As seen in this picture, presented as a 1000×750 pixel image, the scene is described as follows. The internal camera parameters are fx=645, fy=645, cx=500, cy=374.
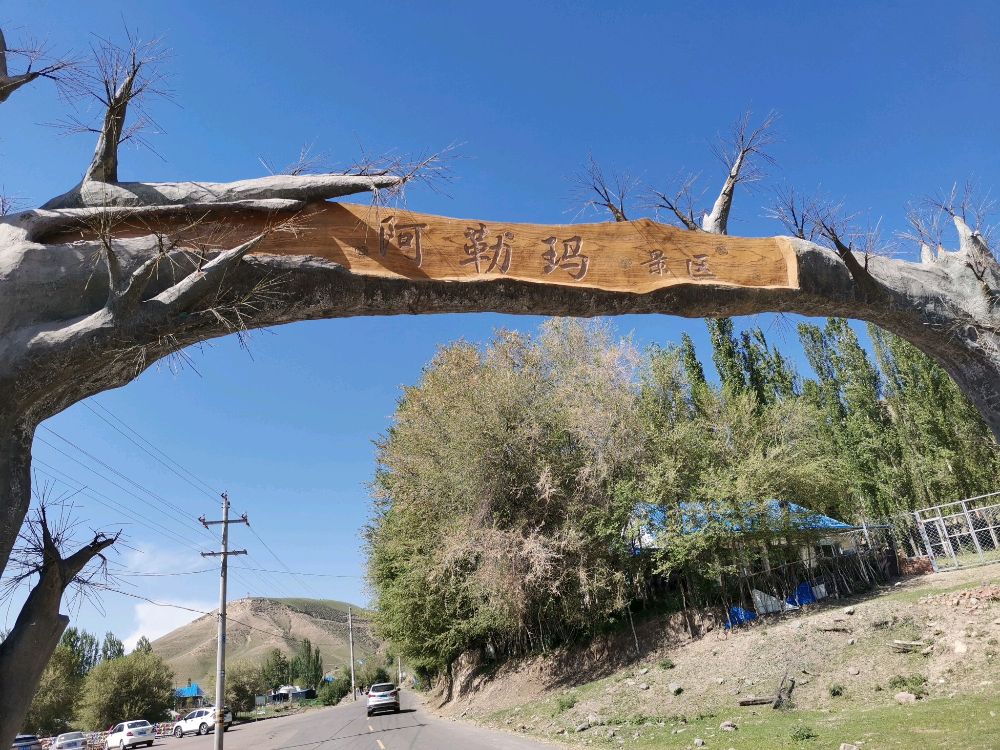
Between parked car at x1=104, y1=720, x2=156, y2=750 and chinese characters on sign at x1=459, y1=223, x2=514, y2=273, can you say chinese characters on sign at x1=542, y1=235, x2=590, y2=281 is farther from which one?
parked car at x1=104, y1=720, x2=156, y2=750

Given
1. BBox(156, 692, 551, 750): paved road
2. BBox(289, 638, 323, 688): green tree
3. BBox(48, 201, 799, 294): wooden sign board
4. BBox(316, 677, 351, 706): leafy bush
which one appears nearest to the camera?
BBox(48, 201, 799, 294): wooden sign board

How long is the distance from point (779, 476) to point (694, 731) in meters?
9.82

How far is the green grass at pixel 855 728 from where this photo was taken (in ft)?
21.2

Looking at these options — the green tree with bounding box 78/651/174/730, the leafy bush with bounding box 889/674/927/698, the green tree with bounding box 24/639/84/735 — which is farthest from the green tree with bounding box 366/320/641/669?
the green tree with bounding box 24/639/84/735

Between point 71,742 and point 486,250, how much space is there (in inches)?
1154

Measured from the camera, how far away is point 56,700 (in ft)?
139

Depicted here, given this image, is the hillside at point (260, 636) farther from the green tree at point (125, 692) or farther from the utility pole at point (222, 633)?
the utility pole at point (222, 633)

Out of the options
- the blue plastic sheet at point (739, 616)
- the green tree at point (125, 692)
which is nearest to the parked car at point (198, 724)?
the green tree at point (125, 692)

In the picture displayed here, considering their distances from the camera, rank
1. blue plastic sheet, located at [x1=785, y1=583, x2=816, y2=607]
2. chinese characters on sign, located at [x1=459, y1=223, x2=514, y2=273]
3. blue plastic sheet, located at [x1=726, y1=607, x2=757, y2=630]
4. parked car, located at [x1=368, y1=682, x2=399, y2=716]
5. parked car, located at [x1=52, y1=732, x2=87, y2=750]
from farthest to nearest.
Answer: parked car, located at [x1=368, y1=682, x2=399, y2=716] → parked car, located at [x1=52, y1=732, x2=87, y2=750] → blue plastic sheet, located at [x1=785, y1=583, x2=816, y2=607] → blue plastic sheet, located at [x1=726, y1=607, x2=757, y2=630] → chinese characters on sign, located at [x1=459, y1=223, x2=514, y2=273]

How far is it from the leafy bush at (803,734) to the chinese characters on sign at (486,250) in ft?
24.3

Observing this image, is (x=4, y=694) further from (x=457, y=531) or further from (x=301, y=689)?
Result: (x=301, y=689)

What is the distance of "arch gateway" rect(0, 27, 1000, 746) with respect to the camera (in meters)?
2.72

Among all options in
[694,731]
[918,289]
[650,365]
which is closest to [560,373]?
[650,365]

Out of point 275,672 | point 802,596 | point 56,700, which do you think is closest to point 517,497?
point 802,596
